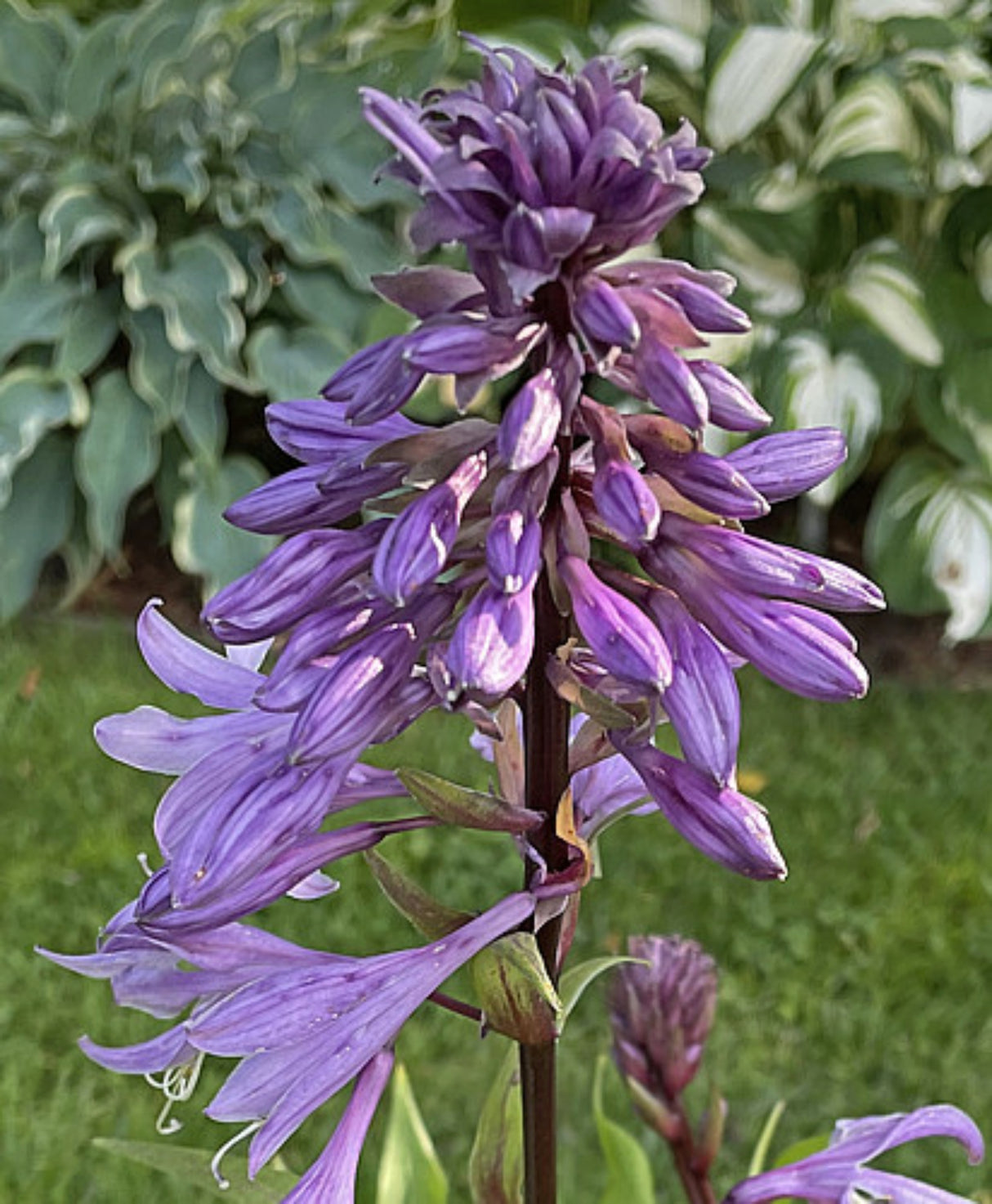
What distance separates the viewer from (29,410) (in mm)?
4094

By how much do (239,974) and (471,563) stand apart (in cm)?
29

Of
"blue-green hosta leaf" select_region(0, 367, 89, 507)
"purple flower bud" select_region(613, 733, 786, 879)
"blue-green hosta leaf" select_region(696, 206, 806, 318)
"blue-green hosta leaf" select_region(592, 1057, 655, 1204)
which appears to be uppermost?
"purple flower bud" select_region(613, 733, 786, 879)

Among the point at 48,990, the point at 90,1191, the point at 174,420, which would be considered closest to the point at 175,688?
the point at 90,1191

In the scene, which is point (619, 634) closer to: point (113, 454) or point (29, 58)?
point (113, 454)

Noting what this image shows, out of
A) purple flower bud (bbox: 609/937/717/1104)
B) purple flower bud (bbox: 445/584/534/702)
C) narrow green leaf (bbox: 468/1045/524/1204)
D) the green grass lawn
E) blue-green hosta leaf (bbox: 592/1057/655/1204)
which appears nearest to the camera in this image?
purple flower bud (bbox: 445/584/534/702)

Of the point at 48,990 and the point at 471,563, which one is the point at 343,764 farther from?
the point at 48,990

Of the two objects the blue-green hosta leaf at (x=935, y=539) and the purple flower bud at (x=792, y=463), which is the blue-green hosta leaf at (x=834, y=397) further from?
the purple flower bud at (x=792, y=463)

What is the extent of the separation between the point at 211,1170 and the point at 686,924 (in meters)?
2.09

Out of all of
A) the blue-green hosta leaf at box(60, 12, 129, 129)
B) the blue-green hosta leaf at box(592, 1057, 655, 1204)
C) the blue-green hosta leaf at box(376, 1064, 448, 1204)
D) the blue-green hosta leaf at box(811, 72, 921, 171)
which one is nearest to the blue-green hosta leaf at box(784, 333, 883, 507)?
the blue-green hosta leaf at box(811, 72, 921, 171)

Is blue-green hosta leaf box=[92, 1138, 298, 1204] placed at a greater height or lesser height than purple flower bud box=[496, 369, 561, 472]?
lesser

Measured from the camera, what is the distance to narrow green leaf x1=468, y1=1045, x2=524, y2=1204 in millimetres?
1164

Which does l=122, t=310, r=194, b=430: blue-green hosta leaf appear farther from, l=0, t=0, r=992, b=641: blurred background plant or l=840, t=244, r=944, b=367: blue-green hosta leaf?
l=840, t=244, r=944, b=367: blue-green hosta leaf

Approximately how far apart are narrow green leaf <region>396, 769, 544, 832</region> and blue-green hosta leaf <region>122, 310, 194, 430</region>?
10.9 ft

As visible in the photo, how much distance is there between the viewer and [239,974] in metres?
1.01
